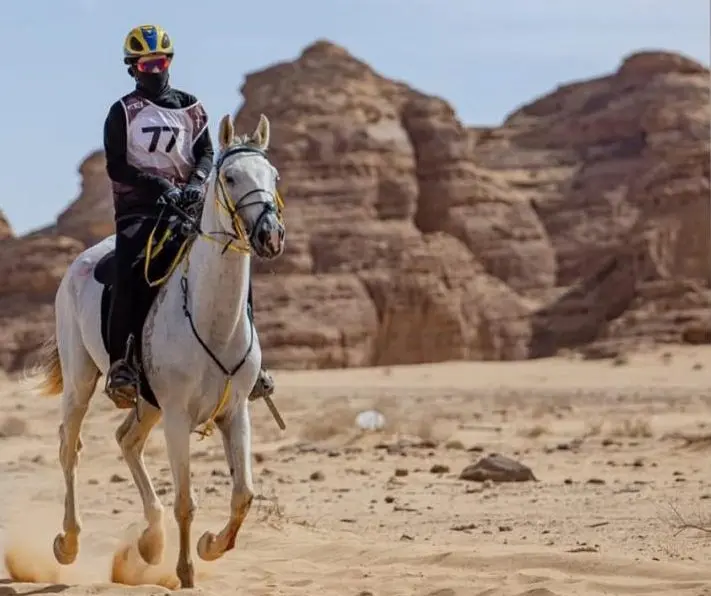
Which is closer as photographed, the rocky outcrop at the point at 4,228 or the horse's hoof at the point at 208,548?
the horse's hoof at the point at 208,548

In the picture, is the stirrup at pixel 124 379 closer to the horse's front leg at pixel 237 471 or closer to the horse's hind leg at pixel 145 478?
the horse's hind leg at pixel 145 478

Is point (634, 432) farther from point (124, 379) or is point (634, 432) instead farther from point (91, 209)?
point (91, 209)

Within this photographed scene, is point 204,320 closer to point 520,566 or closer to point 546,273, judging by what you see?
point 520,566

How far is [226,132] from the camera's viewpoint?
8.77 metres

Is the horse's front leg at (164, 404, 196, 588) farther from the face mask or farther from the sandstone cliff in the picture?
the sandstone cliff

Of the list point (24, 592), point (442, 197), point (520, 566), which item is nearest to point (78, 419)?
point (24, 592)

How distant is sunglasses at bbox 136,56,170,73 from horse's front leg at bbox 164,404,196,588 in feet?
7.48

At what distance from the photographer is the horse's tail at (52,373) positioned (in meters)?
11.6

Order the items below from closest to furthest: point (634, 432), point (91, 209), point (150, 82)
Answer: point (150, 82), point (634, 432), point (91, 209)

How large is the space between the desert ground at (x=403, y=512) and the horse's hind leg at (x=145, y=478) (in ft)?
1.06

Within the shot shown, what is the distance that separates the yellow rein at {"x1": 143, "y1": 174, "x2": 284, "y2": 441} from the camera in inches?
333

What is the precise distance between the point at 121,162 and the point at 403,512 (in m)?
5.58

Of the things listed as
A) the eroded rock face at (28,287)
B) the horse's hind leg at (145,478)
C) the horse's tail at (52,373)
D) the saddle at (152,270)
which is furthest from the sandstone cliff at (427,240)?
the saddle at (152,270)

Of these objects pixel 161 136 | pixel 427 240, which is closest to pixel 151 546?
pixel 161 136
